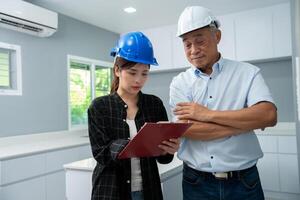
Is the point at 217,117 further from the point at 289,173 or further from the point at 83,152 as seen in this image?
the point at 289,173

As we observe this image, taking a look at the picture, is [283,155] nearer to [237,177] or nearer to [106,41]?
[237,177]

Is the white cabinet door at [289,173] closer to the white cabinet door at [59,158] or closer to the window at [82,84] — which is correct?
the white cabinet door at [59,158]

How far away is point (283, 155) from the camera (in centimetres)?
349

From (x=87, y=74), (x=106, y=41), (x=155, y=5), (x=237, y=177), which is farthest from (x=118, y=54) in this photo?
(x=106, y=41)

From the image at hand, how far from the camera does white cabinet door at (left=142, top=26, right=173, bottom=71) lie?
456 cm

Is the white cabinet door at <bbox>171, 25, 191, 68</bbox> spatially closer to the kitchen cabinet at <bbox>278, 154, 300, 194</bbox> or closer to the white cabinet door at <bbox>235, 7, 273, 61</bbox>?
the white cabinet door at <bbox>235, 7, 273, 61</bbox>

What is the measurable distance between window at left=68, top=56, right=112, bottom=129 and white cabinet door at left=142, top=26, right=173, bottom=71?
35.8 inches

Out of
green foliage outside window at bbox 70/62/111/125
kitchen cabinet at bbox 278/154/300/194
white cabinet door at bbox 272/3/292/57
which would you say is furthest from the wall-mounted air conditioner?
kitchen cabinet at bbox 278/154/300/194

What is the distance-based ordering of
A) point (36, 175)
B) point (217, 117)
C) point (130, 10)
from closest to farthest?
point (217, 117)
point (36, 175)
point (130, 10)

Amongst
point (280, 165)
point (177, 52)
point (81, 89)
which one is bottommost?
point (280, 165)

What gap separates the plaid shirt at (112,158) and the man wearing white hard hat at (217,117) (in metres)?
0.16

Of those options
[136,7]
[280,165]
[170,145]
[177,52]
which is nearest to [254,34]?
[177,52]

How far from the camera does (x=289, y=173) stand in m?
3.46

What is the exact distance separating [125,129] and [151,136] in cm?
27
